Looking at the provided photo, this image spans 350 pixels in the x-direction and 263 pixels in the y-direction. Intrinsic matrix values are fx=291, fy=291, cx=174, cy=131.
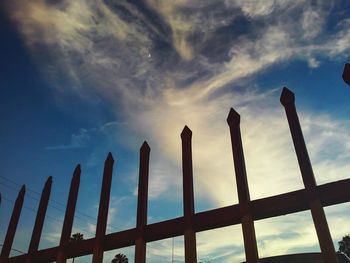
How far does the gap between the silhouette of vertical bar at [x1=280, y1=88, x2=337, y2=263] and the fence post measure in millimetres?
15492

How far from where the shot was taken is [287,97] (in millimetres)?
12070

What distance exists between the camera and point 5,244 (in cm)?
1981

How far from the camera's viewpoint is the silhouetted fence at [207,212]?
9.70 metres

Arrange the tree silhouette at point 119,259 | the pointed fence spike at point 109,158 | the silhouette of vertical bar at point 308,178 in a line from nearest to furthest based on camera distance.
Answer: the silhouette of vertical bar at point 308,178, the pointed fence spike at point 109,158, the tree silhouette at point 119,259

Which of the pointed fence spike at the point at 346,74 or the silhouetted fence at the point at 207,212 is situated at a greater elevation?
the pointed fence spike at the point at 346,74

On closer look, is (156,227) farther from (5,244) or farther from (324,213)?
(5,244)

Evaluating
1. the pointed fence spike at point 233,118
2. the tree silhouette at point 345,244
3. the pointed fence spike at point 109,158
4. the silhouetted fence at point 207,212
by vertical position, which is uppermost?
the tree silhouette at point 345,244

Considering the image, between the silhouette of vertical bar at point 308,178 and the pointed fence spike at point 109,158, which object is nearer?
the silhouette of vertical bar at point 308,178

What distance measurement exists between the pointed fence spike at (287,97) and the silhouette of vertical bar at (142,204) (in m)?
7.20

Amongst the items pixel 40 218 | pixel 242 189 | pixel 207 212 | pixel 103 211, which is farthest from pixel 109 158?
pixel 242 189

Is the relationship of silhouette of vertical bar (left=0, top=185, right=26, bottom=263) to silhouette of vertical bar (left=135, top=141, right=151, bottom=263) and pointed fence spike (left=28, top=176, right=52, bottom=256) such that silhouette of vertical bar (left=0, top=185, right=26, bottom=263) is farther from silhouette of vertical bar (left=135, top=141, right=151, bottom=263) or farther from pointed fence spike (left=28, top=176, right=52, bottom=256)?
silhouette of vertical bar (left=135, top=141, right=151, bottom=263)

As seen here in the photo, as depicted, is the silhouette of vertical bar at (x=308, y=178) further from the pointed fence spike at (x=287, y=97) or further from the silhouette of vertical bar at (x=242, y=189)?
the silhouette of vertical bar at (x=242, y=189)

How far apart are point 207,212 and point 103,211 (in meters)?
6.11

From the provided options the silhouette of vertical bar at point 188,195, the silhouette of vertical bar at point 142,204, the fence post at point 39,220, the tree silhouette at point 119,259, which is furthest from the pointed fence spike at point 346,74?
the tree silhouette at point 119,259
